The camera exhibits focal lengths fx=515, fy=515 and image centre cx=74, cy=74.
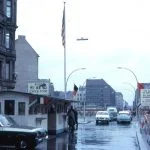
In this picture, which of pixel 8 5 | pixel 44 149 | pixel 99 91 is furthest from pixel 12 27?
pixel 99 91

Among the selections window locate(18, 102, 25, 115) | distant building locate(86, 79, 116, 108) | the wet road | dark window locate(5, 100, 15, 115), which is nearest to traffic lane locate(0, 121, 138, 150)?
the wet road

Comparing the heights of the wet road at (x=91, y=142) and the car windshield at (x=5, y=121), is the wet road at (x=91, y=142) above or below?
below

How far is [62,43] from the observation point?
40.8m

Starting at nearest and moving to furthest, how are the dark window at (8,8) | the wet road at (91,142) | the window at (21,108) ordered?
the wet road at (91,142) → the window at (21,108) → the dark window at (8,8)

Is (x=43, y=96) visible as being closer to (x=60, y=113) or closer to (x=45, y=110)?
(x=45, y=110)

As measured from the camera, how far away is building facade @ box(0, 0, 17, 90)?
51.5 m

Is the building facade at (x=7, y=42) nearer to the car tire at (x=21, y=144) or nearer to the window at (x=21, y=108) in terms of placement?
the window at (x=21, y=108)

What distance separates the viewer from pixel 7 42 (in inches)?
2133

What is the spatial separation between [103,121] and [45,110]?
2748cm

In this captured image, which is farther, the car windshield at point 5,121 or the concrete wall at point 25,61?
the concrete wall at point 25,61

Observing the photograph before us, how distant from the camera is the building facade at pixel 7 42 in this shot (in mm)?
51469

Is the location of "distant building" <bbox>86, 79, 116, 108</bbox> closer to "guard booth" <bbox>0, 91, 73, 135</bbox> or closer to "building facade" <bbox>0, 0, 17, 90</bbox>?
"building facade" <bbox>0, 0, 17, 90</bbox>

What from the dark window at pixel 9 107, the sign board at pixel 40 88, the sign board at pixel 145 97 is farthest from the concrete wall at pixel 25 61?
the dark window at pixel 9 107

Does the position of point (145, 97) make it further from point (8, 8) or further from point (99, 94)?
point (99, 94)
